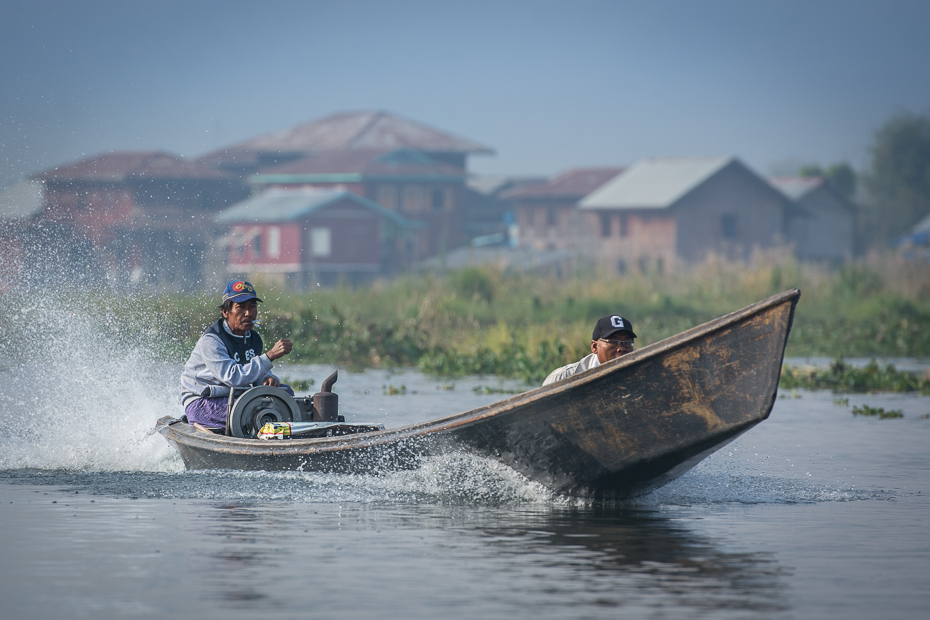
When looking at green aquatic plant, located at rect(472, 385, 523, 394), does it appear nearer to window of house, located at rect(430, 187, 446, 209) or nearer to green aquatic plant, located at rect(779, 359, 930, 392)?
green aquatic plant, located at rect(779, 359, 930, 392)

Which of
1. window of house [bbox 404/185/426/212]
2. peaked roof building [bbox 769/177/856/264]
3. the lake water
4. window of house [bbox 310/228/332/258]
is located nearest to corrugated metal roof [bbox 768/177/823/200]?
peaked roof building [bbox 769/177/856/264]

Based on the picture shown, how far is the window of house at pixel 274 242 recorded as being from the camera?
6756 centimetres

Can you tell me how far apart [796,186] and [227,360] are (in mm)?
68822

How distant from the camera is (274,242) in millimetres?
67938

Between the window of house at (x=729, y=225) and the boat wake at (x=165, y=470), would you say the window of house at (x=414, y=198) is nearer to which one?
the window of house at (x=729, y=225)

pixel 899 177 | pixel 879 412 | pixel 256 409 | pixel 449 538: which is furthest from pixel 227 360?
pixel 899 177

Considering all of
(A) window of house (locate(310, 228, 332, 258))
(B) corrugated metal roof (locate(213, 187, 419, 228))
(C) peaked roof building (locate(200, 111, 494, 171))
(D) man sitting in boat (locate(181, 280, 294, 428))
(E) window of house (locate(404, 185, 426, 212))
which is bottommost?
(D) man sitting in boat (locate(181, 280, 294, 428))

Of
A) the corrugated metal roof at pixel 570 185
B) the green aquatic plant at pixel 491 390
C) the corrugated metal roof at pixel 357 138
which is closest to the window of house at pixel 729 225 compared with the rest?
the corrugated metal roof at pixel 570 185

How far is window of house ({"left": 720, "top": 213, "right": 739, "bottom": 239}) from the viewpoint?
68.0m

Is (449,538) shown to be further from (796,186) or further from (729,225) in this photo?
(796,186)

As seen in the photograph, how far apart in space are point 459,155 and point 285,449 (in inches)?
2800

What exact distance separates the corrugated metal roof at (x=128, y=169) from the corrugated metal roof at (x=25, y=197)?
0.65 meters

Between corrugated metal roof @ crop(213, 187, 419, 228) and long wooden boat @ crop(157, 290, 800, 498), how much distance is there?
5669cm

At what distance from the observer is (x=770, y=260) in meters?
37.0
